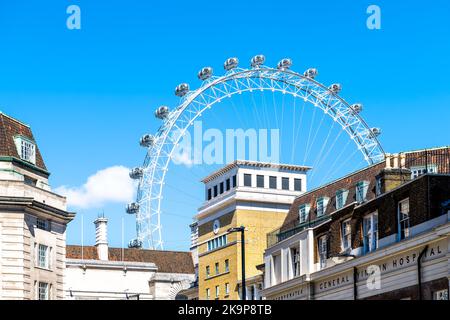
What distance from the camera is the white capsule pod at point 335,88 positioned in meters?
128

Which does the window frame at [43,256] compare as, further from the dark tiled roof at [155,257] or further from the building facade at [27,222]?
the dark tiled roof at [155,257]

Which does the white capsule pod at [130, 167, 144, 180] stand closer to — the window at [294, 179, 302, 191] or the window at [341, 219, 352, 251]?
the window at [294, 179, 302, 191]

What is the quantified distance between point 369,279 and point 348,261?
3.12m

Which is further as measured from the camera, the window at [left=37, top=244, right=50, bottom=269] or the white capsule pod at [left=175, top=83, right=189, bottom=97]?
the white capsule pod at [left=175, top=83, right=189, bottom=97]

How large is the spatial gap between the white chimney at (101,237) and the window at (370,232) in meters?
99.3

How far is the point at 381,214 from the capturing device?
5434 centimetres

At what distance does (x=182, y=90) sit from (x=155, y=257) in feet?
152

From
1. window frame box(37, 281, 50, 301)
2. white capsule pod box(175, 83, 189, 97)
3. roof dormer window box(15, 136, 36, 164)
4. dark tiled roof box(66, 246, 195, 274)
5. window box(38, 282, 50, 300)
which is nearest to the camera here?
window frame box(37, 281, 50, 301)

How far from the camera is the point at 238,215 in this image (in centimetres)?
11712

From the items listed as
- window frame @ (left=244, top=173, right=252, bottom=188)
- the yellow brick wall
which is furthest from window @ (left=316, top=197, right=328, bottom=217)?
window frame @ (left=244, top=173, right=252, bottom=188)

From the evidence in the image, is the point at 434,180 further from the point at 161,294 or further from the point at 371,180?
the point at 161,294

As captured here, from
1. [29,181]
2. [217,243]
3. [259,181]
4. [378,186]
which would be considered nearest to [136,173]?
[217,243]

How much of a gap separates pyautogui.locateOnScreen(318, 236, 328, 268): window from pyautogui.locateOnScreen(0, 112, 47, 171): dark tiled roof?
3007cm

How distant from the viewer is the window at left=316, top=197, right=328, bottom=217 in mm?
72762
